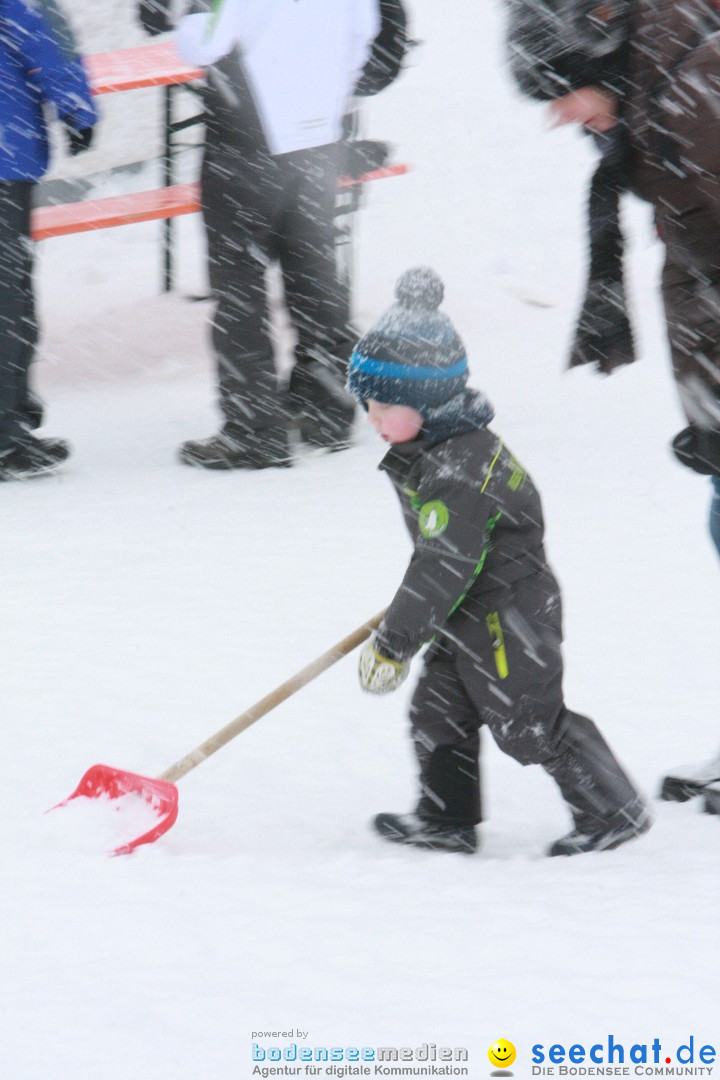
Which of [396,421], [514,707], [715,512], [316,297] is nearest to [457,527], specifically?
[396,421]

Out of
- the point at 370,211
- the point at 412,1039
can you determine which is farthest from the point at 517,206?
the point at 412,1039

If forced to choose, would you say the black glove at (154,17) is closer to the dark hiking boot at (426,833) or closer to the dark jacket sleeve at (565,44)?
the dark jacket sleeve at (565,44)

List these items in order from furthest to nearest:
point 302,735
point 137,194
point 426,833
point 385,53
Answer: point 137,194 → point 385,53 → point 302,735 → point 426,833

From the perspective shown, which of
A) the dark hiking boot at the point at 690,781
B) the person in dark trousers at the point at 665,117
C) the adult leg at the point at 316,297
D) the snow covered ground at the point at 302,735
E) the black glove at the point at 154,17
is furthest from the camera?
the black glove at the point at 154,17

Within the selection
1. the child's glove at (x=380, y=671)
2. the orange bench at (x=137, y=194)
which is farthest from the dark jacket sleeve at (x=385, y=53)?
the child's glove at (x=380, y=671)

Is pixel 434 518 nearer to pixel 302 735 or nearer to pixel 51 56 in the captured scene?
pixel 302 735

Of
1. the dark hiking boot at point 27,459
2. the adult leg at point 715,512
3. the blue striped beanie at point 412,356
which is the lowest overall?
the dark hiking boot at point 27,459

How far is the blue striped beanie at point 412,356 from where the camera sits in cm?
251

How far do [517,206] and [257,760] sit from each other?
6.01 m

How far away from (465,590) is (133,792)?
788mm

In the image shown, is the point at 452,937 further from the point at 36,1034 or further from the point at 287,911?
the point at 36,1034

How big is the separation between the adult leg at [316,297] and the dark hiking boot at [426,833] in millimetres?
2610

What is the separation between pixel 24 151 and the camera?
473 cm

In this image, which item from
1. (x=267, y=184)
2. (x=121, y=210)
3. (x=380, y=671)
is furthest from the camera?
(x=121, y=210)
